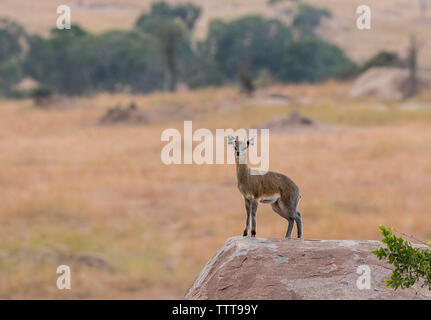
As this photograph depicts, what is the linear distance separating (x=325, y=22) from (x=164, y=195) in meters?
132

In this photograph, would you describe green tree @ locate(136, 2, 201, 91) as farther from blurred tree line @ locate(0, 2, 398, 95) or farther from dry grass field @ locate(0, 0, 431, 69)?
dry grass field @ locate(0, 0, 431, 69)

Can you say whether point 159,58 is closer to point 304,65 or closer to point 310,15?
point 304,65

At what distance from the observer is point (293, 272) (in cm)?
652

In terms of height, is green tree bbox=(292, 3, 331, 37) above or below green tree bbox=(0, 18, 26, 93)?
above

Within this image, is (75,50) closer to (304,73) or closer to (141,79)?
(141,79)

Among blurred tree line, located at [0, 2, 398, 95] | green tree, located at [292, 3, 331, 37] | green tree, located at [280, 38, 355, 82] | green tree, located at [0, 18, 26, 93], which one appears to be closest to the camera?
blurred tree line, located at [0, 2, 398, 95]

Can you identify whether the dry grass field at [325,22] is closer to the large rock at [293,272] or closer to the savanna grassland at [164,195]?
the savanna grassland at [164,195]

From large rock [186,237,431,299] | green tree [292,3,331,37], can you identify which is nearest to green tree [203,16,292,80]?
green tree [292,3,331,37]

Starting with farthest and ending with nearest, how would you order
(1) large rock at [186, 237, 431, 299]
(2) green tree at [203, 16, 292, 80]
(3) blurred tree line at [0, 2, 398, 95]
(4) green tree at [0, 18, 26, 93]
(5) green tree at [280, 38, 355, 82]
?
(2) green tree at [203, 16, 292, 80]
(4) green tree at [0, 18, 26, 93]
(5) green tree at [280, 38, 355, 82]
(3) blurred tree line at [0, 2, 398, 95]
(1) large rock at [186, 237, 431, 299]

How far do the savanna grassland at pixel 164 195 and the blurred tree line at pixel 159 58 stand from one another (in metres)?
40.1

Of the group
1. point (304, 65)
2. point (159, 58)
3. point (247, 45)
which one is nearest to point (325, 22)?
point (247, 45)

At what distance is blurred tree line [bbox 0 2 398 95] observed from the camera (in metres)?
98.2

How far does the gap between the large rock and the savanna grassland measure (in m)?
14.4

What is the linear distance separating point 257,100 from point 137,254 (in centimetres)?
3988
